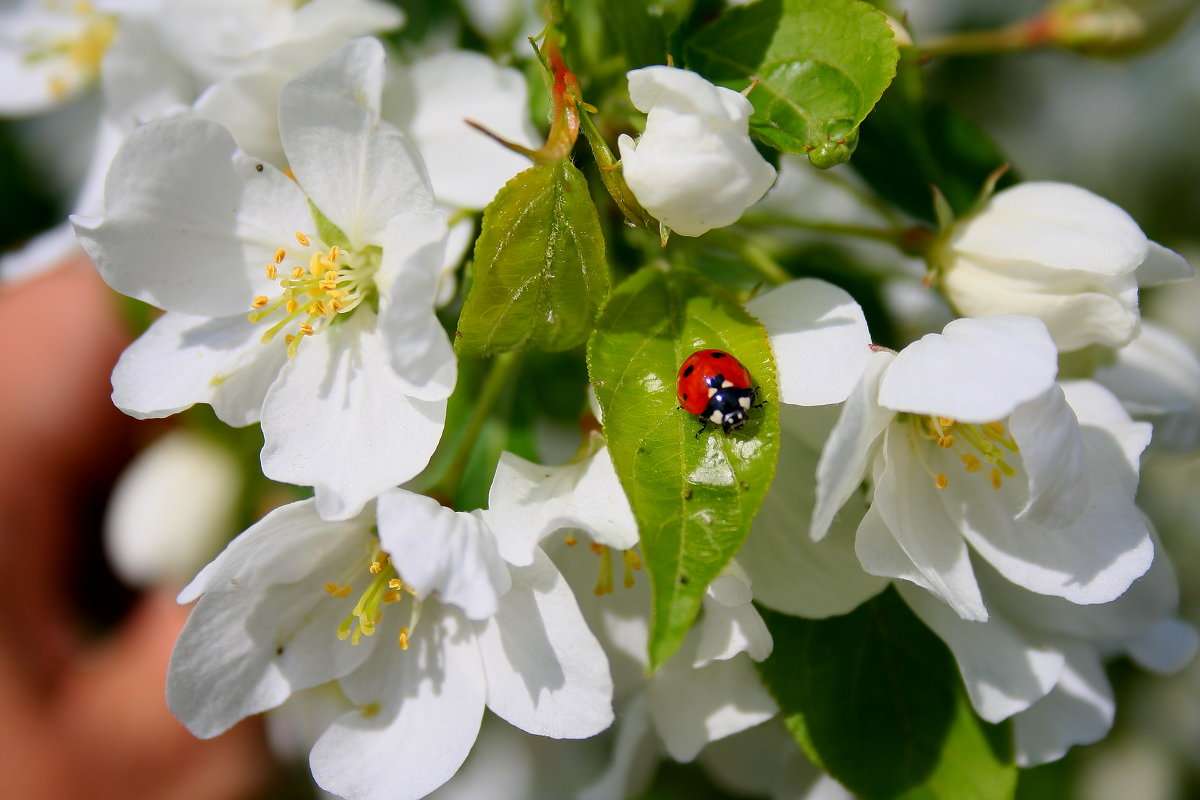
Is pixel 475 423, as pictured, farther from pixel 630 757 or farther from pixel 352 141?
pixel 630 757

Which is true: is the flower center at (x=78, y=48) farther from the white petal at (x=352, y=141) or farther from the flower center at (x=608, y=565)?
the flower center at (x=608, y=565)

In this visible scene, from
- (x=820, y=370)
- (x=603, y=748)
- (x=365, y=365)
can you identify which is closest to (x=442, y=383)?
(x=365, y=365)

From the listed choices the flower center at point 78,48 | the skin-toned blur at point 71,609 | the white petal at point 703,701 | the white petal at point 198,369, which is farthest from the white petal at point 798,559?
the skin-toned blur at point 71,609

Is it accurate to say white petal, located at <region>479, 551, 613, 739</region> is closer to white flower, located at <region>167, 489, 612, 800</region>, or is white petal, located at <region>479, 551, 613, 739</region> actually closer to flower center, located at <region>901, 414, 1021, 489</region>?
white flower, located at <region>167, 489, 612, 800</region>

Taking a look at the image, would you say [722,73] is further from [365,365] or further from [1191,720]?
[1191,720]

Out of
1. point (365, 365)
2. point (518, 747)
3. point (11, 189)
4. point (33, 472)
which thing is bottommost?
point (518, 747)

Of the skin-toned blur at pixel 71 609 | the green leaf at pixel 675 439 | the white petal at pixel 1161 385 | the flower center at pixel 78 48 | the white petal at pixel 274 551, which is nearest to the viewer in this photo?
the green leaf at pixel 675 439

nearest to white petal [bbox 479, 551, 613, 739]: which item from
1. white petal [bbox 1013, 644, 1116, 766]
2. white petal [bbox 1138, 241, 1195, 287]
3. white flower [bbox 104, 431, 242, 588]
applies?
white petal [bbox 1013, 644, 1116, 766]
